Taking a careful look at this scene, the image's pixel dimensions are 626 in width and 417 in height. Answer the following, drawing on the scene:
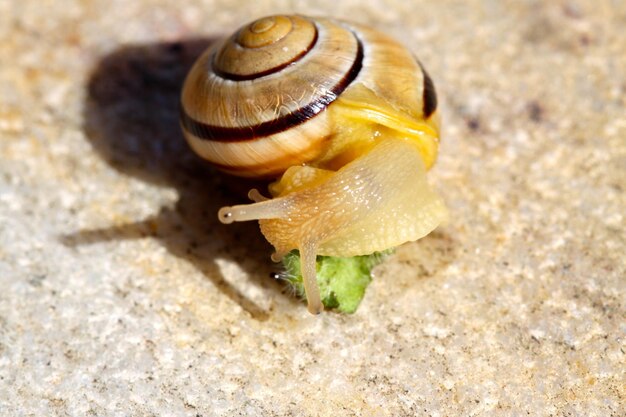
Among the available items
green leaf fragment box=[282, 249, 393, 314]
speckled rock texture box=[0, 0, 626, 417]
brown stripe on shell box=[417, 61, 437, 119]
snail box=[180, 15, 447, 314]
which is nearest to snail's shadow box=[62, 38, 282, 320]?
speckled rock texture box=[0, 0, 626, 417]

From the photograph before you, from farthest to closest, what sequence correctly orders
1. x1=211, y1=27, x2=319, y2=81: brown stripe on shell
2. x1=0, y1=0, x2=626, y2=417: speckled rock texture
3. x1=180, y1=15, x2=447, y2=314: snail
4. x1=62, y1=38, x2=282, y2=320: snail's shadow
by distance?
x1=62, y1=38, x2=282, y2=320: snail's shadow → x1=211, y1=27, x2=319, y2=81: brown stripe on shell → x1=180, y1=15, x2=447, y2=314: snail → x1=0, y1=0, x2=626, y2=417: speckled rock texture

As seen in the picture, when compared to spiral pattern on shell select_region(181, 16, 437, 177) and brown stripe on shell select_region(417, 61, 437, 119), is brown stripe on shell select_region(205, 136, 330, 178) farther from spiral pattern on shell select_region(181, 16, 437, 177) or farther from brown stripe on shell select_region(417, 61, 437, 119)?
brown stripe on shell select_region(417, 61, 437, 119)

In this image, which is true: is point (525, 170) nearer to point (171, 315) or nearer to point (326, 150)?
point (326, 150)

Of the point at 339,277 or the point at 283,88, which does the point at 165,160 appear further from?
the point at 339,277

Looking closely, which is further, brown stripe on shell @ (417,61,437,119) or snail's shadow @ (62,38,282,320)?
snail's shadow @ (62,38,282,320)

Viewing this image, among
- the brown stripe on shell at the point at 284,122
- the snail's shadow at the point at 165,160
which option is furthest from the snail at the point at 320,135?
the snail's shadow at the point at 165,160

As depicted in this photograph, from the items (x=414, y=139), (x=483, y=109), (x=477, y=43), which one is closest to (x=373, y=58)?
(x=414, y=139)

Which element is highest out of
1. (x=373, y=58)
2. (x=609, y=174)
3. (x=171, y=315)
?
(x=373, y=58)
